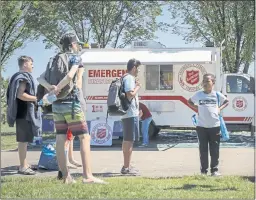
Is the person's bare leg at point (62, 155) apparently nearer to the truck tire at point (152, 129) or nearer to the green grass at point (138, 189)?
the green grass at point (138, 189)

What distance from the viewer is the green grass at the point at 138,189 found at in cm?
539

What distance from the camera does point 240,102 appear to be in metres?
13.2

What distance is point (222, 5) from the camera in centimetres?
1975

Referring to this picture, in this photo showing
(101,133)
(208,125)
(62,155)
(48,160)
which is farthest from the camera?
(101,133)

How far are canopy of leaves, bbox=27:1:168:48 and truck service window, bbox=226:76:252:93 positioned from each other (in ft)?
27.4

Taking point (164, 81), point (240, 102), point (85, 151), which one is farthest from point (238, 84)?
point (85, 151)

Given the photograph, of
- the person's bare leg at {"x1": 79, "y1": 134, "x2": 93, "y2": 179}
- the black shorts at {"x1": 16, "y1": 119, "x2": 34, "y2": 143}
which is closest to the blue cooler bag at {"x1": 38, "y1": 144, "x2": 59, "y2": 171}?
the black shorts at {"x1": 16, "y1": 119, "x2": 34, "y2": 143}

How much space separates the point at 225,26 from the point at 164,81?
8.60 metres

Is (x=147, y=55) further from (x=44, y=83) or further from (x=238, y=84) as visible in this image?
(x=44, y=83)

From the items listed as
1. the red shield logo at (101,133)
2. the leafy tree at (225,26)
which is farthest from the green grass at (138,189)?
the leafy tree at (225,26)

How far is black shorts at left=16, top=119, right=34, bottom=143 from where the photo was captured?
24.2 feet

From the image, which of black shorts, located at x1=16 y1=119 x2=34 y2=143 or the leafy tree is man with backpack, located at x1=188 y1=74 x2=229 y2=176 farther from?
the leafy tree

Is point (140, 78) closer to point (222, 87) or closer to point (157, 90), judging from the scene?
point (157, 90)

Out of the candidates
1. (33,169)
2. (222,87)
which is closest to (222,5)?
(222,87)
